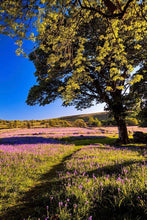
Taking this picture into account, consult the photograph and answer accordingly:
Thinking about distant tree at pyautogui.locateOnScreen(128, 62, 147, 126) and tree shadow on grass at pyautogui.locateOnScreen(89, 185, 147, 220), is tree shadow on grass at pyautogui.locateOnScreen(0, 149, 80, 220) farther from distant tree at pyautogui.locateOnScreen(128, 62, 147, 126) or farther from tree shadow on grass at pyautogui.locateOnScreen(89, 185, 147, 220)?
distant tree at pyautogui.locateOnScreen(128, 62, 147, 126)

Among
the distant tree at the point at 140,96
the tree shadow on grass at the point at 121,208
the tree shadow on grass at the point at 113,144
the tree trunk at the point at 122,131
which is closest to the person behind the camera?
the tree shadow on grass at the point at 121,208

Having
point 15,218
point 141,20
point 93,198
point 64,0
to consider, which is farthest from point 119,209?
point 141,20

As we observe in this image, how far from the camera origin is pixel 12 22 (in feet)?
18.9

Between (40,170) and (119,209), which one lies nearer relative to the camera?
(119,209)

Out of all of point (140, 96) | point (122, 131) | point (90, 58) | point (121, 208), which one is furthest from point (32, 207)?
point (140, 96)

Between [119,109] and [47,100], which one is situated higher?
[47,100]

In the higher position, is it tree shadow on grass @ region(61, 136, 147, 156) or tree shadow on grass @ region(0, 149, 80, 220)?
tree shadow on grass @ region(0, 149, 80, 220)

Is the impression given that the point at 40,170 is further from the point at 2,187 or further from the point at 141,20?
the point at 141,20

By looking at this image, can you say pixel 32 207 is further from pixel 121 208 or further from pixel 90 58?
pixel 90 58

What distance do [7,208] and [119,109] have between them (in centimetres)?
1685

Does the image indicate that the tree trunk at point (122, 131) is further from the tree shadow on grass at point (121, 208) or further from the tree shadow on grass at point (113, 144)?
the tree shadow on grass at point (121, 208)

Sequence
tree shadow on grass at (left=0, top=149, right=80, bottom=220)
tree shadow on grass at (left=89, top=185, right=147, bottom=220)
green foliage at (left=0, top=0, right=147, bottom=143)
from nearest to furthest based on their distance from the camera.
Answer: tree shadow on grass at (left=89, top=185, right=147, bottom=220) → tree shadow on grass at (left=0, top=149, right=80, bottom=220) → green foliage at (left=0, top=0, right=147, bottom=143)

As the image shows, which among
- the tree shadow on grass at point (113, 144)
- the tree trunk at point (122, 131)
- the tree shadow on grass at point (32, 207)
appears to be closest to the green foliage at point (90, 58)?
the tree trunk at point (122, 131)

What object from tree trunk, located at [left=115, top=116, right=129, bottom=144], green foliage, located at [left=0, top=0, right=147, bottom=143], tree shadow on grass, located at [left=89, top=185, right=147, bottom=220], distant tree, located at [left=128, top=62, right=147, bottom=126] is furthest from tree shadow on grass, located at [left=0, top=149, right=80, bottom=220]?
distant tree, located at [left=128, top=62, right=147, bottom=126]
